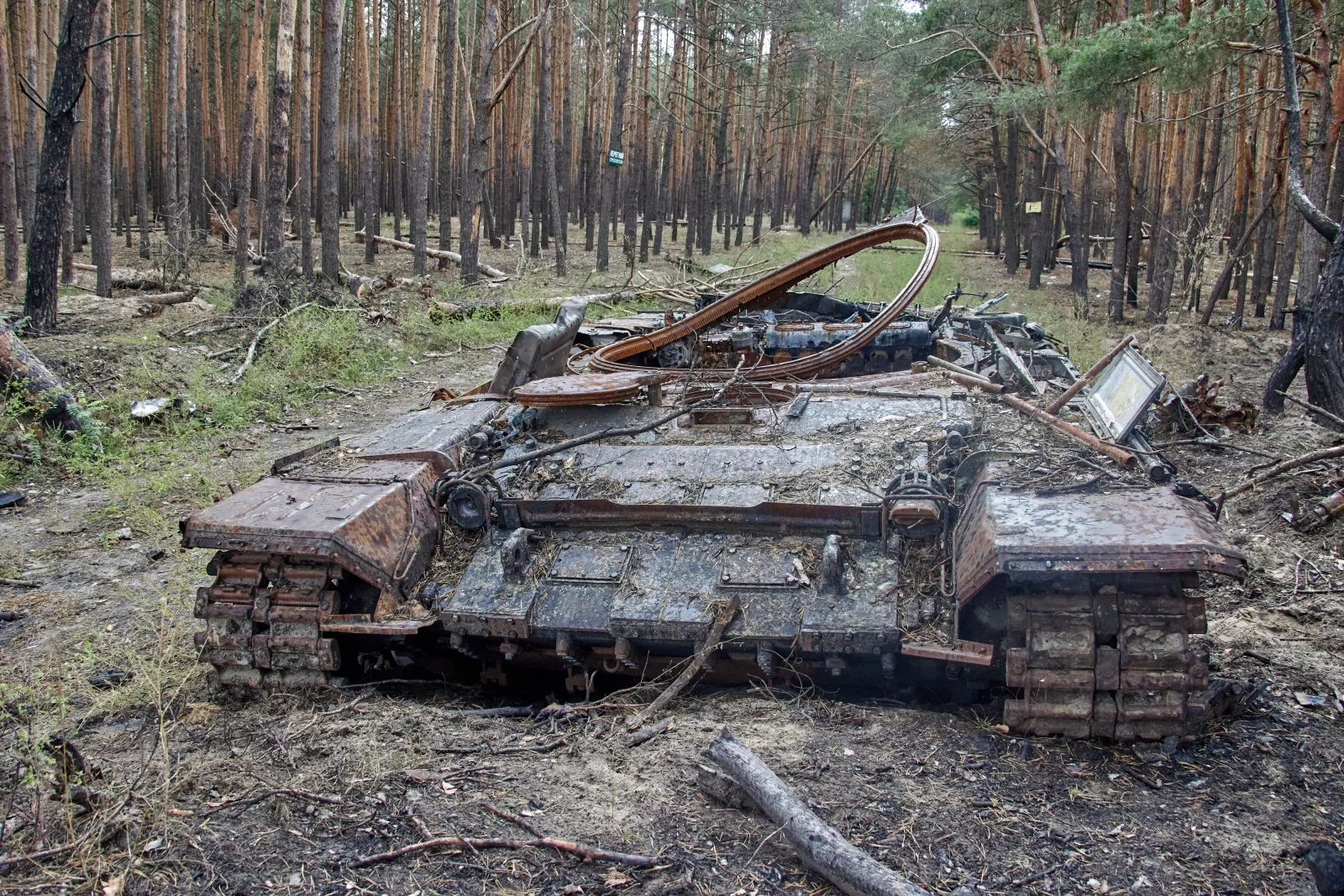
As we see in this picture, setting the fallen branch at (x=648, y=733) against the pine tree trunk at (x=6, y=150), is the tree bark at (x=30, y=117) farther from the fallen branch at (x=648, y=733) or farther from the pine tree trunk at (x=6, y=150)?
the fallen branch at (x=648, y=733)

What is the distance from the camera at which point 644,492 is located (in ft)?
15.8

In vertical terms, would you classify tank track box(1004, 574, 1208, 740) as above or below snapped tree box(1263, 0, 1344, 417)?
below

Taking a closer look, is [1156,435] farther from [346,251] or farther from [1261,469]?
[346,251]

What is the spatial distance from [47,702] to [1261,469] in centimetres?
749

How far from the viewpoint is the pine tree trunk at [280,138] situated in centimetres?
1286

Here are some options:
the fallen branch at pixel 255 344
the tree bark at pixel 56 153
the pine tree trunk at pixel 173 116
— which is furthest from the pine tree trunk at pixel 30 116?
the fallen branch at pixel 255 344

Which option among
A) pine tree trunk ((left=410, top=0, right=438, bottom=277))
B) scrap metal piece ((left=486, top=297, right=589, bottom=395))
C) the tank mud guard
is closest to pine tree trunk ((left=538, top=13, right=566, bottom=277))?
pine tree trunk ((left=410, top=0, right=438, bottom=277))

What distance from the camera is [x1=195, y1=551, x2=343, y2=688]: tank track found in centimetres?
436

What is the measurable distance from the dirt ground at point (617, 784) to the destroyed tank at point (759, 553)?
0.22 m

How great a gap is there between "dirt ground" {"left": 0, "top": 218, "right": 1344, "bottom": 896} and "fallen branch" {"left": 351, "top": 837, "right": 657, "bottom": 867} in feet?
0.08

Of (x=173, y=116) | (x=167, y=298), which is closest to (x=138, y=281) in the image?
(x=167, y=298)

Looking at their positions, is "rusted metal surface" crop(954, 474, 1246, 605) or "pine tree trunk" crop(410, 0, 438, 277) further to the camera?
"pine tree trunk" crop(410, 0, 438, 277)

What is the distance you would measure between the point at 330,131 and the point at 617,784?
528 inches

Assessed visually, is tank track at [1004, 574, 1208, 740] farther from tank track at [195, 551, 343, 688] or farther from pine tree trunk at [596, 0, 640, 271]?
pine tree trunk at [596, 0, 640, 271]
